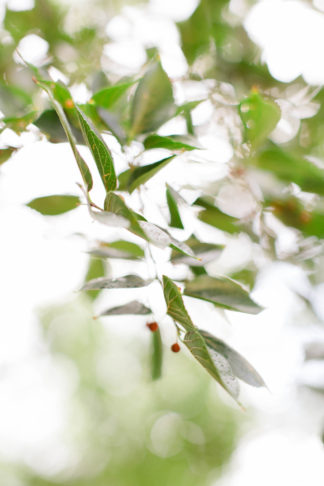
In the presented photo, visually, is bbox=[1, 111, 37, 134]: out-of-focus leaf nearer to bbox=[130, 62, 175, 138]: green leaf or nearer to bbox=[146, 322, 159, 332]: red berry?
bbox=[130, 62, 175, 138]: green leaf

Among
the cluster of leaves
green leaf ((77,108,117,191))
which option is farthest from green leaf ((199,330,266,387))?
green leaf ((77,108,117,191))

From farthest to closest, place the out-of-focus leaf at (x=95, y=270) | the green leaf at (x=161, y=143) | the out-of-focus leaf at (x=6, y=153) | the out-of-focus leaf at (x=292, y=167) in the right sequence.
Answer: the out-of-focus leaf at (x=95, y=270)
the out-of-focus leaf at (x=292, y=167)
the out-of-focus leaf at (x=6, y=153)
the green leaf at (x=161, y=143)

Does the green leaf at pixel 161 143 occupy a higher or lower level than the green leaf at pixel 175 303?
higher

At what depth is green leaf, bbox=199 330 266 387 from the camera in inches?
18.9

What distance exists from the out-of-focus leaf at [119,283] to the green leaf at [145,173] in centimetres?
11

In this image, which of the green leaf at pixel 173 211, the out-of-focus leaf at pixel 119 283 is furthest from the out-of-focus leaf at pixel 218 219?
the out-of-focus leaf at pixel 119 283

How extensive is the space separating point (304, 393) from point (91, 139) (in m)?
0.83

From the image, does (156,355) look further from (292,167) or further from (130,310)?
(292,167)

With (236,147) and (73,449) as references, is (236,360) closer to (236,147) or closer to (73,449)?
(236,147)

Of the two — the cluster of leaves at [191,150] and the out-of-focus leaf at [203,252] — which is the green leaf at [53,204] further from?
the out-of-focus leaf at [203,252]

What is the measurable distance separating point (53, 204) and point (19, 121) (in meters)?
0.14

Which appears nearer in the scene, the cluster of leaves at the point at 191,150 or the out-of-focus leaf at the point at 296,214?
the cluster of leaves at the point at 191,150

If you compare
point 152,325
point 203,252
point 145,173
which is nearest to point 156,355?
point 152,325

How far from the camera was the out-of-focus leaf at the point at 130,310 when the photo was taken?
575 millimetres
